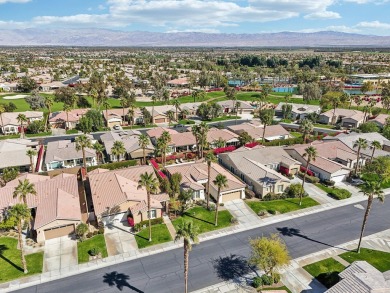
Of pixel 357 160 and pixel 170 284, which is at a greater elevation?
pixel 357 160

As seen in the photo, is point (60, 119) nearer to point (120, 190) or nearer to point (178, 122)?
point (178, 122)

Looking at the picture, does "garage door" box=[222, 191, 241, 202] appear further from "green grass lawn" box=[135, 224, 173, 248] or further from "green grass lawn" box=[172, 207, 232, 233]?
"green grass lawn" box=[135, 224, 173, 248]

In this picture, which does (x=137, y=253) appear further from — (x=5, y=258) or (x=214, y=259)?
(x=5, y=258)

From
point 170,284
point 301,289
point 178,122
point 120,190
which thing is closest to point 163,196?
point 120,190

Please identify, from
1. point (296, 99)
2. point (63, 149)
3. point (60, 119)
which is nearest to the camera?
point (63, 149)

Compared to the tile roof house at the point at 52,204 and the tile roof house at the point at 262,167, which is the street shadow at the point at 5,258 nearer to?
the tile roof house at the point at 52,204

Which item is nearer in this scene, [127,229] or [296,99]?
[127,229]

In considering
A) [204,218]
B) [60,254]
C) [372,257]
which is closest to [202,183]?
[204,218]
